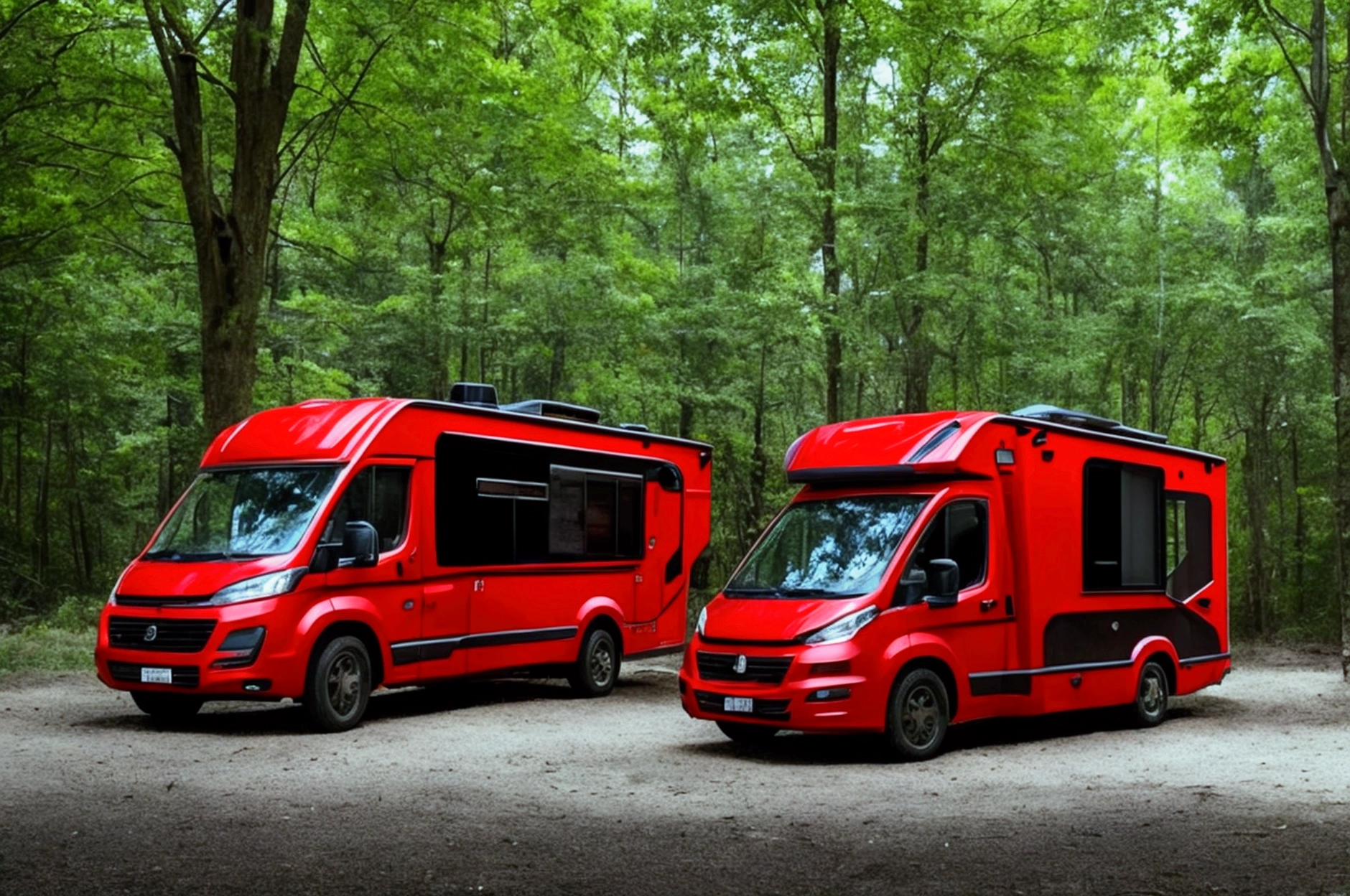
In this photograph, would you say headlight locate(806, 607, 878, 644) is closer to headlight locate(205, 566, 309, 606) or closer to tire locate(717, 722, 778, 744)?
tire locate(717, 722, 778, 744)

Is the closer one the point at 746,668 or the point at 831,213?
the point at 746,668

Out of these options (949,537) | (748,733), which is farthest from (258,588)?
(949,537)

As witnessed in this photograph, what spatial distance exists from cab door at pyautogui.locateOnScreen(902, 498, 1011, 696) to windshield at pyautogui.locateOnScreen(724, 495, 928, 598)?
0.28 metres

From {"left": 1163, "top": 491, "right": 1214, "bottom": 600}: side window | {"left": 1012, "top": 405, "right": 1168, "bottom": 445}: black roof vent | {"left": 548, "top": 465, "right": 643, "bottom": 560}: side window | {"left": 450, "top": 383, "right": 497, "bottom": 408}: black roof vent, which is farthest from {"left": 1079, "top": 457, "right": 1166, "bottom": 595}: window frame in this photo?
{"left": 450, "top": 383, "right": 497, "bottom": 408}: black roof vent

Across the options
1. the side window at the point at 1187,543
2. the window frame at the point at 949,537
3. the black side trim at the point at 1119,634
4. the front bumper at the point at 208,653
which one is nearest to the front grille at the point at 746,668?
the window frame at the point at 949,537

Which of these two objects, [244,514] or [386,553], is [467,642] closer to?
[386,553]

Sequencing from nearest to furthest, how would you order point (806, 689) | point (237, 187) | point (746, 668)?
point (806, 689) → point (746, 668) → point (237, 187)

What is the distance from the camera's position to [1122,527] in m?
13.2

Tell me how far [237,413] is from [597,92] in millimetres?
17391

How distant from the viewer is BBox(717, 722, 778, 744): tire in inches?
460

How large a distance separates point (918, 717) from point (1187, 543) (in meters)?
4.86

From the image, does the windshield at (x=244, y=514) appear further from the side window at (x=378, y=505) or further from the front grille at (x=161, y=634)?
the front grille at (x=161, y=634)

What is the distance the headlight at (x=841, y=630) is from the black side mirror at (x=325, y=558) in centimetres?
425

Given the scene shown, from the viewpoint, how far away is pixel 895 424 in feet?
39.3
